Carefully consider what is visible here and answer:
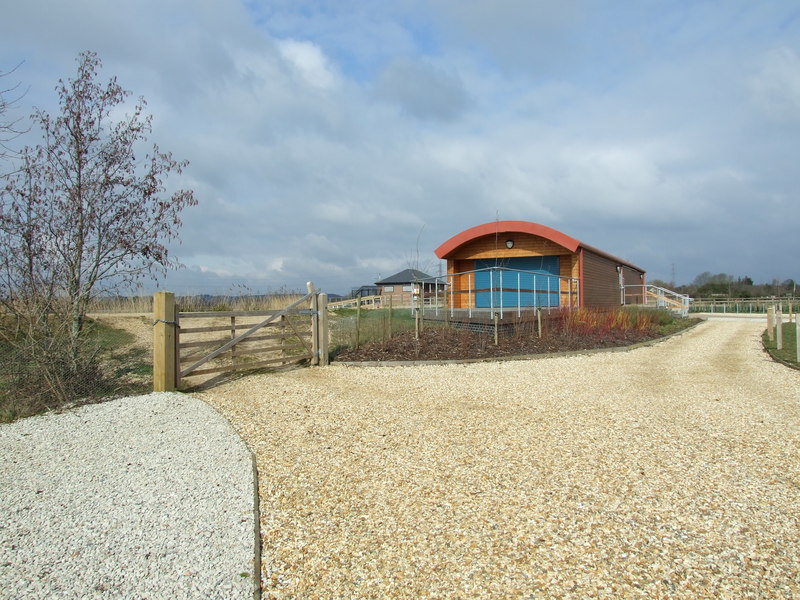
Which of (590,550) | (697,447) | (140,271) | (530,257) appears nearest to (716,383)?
(697,447)

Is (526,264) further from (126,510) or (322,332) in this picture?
(126,510)

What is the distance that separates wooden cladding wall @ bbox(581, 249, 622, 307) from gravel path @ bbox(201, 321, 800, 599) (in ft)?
43.1

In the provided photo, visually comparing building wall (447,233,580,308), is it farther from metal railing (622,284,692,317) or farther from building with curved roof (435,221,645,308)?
metal railing (622,284,692,317)

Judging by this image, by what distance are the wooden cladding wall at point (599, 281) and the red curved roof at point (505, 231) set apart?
1843 millimetres

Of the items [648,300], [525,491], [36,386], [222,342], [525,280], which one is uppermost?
[525,280]

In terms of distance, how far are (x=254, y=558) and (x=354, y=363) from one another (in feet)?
25.6


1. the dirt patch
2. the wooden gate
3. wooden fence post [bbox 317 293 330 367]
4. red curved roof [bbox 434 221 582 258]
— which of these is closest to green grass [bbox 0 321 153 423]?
the wooden gate

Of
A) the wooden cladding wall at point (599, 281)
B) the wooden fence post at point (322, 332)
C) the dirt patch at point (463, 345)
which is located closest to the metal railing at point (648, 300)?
the wooden cladding wall at point (599, 281)

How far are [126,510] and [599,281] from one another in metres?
22.4

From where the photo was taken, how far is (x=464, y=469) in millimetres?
4699

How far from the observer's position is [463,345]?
1251 centimetres

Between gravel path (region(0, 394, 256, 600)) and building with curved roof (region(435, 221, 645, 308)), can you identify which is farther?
building with curved roof (region(435, 221, 645, 308))

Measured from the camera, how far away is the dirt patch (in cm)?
1171

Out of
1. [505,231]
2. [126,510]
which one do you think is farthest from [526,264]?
[126,510]
